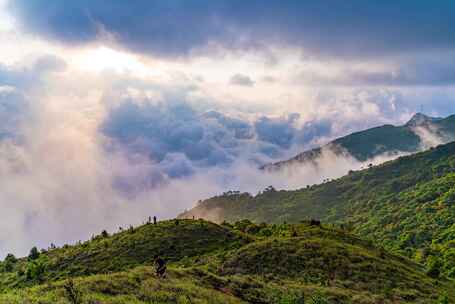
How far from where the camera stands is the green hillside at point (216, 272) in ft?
140

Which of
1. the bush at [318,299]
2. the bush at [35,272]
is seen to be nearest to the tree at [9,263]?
the bush at [35,272]

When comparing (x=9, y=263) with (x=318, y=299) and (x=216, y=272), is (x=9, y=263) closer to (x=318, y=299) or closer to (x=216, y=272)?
(x=216, y=272)

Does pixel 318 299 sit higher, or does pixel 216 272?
pixel 216 272

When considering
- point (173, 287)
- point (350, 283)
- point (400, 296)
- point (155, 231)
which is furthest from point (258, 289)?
point (155, 231)

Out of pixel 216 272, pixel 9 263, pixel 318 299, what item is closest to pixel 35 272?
pixel 9 263

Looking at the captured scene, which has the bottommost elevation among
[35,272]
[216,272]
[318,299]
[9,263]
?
[318,299]

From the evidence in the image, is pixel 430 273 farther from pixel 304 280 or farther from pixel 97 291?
pixel 97 291

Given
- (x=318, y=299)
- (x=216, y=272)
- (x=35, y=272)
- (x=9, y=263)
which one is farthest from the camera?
(x=9, y=263)

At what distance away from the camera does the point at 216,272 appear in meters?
71.6

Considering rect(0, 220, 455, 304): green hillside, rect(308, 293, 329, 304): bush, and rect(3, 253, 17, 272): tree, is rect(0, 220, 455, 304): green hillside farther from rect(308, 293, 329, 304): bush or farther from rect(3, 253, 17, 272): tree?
rect(3, 253, 17, 272): tree

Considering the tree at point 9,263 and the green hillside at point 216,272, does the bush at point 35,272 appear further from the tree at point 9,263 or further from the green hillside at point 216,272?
the tree at point 9,263

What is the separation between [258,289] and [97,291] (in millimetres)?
24678

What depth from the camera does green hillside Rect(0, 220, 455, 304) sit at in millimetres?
42812

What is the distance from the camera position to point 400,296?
224ft
